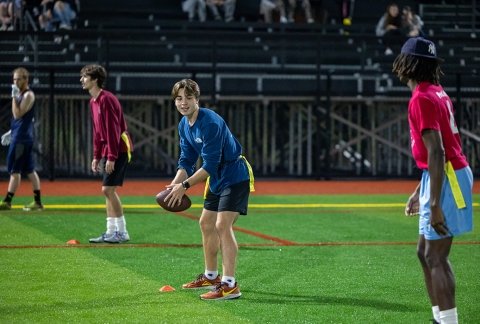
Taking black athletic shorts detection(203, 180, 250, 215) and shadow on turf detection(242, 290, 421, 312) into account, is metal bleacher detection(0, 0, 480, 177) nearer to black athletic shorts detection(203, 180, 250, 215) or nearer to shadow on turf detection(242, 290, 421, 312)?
black athletic shorts detection(203, 180, 250, 215)

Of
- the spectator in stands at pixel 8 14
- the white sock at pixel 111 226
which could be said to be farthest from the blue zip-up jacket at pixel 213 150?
the spectator in stands at pixel 8 14

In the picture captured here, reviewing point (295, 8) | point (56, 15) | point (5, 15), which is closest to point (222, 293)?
point (5, 15)

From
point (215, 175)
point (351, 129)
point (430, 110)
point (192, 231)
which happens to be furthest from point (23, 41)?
point (430, 110)

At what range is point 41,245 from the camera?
12.8 metres

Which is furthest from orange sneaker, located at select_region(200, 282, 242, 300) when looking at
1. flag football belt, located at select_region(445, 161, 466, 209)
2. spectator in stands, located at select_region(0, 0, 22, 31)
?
spectator in stands, located at select_region(0, 0, 22, 31)

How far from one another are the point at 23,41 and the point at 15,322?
17.6 meters

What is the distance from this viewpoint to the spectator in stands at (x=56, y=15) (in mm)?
26969

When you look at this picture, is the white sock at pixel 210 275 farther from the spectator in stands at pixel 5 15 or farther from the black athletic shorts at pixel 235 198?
the spectator in stands at pixel 5 15

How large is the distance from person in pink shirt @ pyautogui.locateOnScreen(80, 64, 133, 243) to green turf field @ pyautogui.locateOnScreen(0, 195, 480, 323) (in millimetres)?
337

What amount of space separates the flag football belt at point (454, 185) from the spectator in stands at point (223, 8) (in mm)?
21976

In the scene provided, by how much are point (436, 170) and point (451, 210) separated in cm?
33

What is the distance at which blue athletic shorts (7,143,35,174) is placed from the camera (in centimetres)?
1672

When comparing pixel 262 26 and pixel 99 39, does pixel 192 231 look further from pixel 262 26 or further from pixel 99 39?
pixel 262 26

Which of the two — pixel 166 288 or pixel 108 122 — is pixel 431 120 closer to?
pixel 166 288
